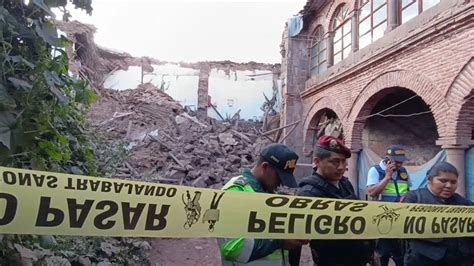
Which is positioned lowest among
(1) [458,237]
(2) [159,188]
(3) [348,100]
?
(1) [458,237]

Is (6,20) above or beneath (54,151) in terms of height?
above

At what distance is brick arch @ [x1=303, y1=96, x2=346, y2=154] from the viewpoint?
11.4 metres

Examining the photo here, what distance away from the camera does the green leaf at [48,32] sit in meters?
2.17

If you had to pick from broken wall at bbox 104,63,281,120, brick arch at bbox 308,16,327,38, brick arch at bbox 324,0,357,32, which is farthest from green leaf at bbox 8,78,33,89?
broken wall at bbox 104,63,281,120

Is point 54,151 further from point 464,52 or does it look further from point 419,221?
point 464,52

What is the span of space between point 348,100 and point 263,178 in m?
8.61

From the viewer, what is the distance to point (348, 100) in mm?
10359

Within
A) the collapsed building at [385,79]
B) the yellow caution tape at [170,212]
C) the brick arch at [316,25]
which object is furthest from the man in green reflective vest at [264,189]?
the brick arch at [316,25]

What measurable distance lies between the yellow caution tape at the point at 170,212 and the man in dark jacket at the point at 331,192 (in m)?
0.20

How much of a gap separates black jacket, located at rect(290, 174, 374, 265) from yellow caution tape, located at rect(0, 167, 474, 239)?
18 centimetres

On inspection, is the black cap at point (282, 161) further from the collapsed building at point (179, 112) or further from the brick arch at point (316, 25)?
the brick arch at point (316, 25)

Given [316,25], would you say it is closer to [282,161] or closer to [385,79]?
[385,79]

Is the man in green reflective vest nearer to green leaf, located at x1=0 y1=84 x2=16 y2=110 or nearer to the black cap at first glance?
the black cap

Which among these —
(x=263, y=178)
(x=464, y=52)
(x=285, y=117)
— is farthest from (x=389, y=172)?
(x=285, y=117)
